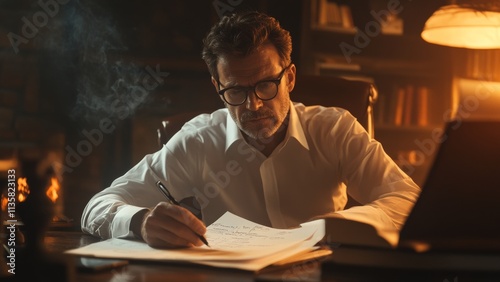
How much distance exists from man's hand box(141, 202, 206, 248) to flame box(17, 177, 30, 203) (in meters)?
0.35

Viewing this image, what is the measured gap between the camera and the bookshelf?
3.69m

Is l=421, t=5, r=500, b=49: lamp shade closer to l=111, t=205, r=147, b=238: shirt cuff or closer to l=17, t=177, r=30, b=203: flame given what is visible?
l=111, t=205, r=147, b=238: shirt cuff

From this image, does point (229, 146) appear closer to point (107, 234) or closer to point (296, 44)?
point (107, 234)

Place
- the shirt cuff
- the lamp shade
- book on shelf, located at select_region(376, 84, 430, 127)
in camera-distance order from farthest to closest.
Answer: book on shelf, located at select_region(376, 84, 430, 127), the lamp shade, the shirt cuff

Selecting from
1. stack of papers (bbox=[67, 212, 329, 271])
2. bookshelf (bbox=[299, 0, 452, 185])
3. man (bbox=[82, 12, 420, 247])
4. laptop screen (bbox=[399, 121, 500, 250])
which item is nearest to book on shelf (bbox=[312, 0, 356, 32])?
bookshelf (bbox=[299, 0, 452, 185])

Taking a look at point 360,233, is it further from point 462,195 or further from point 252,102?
point 252,102

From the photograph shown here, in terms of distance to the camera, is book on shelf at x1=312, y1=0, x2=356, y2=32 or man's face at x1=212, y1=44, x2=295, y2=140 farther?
book on shelf at x1=312, y1=0, x2=356, y2=32

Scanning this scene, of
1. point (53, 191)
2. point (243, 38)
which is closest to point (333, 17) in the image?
point (243, 38)

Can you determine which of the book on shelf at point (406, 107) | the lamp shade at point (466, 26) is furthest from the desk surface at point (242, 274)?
the book on shelf at point (406, 107)

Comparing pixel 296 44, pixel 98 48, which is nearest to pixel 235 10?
pixel 296 44

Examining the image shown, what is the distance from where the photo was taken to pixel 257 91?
5.82 ft

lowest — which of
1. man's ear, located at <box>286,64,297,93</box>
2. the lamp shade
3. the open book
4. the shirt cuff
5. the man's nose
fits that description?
the shirt cuff

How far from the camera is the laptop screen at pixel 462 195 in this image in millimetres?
919

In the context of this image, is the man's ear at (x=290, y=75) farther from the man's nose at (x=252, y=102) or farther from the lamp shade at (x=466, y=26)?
the lamp shade at (x=466, y=26)
